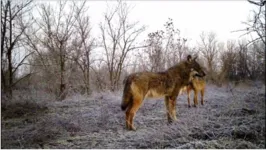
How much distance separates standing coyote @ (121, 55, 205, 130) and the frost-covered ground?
0.30 metres

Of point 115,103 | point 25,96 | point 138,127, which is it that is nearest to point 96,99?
point 115,103

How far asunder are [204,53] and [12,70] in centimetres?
400

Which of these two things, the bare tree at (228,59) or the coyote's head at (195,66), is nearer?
the bare tree at (228,59)

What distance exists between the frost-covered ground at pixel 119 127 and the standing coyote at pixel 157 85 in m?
0.30

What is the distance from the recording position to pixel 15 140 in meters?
5.62

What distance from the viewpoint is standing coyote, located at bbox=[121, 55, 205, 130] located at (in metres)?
6.03

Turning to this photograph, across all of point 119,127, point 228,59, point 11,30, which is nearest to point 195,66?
point 228,59

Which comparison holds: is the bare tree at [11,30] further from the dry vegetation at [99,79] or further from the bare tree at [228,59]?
the bare tree at [228,59]

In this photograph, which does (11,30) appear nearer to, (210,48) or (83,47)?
(83,47)

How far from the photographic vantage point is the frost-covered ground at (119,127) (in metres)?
5.23

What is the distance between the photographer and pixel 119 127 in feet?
20.8

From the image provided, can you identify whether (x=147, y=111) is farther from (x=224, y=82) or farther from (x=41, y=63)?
(x=41, y=63)

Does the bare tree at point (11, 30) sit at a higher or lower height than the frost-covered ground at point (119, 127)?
higher

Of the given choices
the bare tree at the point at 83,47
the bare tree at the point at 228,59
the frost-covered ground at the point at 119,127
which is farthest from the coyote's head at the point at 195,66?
the bare tree at the point at 83,47
